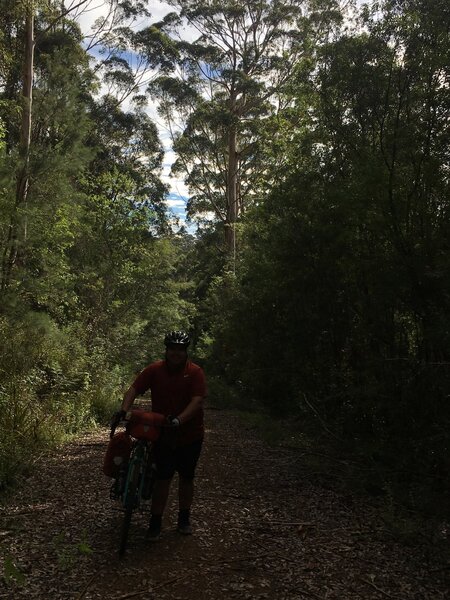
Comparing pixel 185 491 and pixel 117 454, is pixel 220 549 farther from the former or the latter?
pixel 117 454

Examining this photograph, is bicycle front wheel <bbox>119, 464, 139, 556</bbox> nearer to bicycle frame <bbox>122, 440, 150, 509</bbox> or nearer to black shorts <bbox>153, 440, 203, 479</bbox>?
bicycle frame <bbox>122, 440, 150, 509</bbox>

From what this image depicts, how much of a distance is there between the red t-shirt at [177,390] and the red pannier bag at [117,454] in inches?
13.1

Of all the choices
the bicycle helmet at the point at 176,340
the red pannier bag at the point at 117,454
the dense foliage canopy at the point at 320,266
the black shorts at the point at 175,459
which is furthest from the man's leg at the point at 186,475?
the dense foliage canopy at the point at 320,266

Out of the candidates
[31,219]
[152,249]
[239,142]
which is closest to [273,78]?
[239,142]

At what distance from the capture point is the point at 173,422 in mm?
3633

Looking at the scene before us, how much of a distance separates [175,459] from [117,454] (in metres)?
0.45

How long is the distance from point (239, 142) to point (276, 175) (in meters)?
16.0

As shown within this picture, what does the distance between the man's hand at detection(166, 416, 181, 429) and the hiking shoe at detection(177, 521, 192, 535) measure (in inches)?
40.6

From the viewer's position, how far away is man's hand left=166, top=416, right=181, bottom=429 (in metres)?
3.63

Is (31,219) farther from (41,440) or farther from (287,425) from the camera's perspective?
(287,425)

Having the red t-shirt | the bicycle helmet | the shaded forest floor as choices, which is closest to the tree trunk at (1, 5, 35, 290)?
the shaded forest floor

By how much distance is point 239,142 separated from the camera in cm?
2522

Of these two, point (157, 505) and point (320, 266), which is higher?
point (320, 266)

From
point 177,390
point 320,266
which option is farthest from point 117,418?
point 320,266
